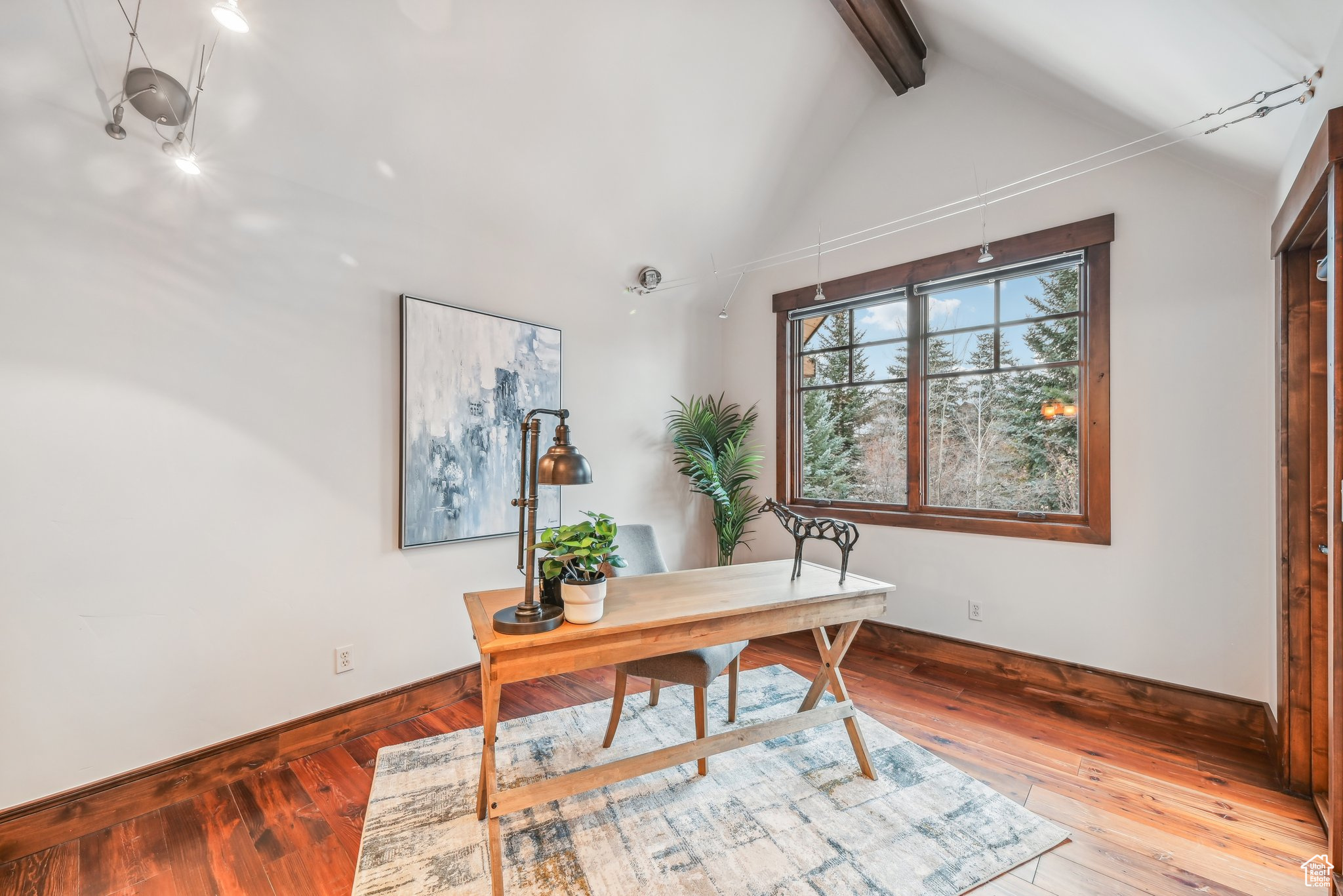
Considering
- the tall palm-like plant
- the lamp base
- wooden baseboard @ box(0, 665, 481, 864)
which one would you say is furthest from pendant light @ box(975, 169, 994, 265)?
wooden baseboard @ box(0, 665, 481, 864)

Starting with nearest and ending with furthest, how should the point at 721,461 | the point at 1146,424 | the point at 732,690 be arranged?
the point at 732,690 → the point at 1146,424 → the point at 721,461

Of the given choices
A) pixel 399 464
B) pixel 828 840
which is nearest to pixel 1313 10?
pixel 828 840

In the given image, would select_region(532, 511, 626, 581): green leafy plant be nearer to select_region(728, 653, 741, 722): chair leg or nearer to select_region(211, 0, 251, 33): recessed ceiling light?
select_region(728, 653, 741, 722): chair leg

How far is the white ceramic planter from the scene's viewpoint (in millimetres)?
1654

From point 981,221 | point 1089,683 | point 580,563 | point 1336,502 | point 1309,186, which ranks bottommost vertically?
point 1089,683

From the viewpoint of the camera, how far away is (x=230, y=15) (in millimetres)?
1370

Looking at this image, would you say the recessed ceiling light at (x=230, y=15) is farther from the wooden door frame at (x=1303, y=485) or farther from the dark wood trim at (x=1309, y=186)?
the wooden door frame at (x=1303, y=485)

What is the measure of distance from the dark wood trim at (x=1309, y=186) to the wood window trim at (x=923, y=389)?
0.64m

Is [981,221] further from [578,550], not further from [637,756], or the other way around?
[637,756]

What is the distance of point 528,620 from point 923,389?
2795 millimetres

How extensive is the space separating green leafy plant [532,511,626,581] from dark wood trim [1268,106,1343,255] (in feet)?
7.56

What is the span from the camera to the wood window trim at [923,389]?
2695 millimetres

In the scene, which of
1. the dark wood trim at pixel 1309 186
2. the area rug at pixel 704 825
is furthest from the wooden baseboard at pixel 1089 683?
the dark wood trim at pixel 1309 186

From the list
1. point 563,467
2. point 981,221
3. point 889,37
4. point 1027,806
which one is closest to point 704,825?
point 1027,806
